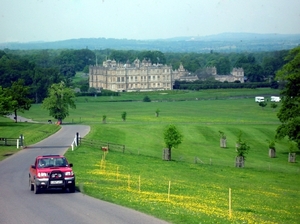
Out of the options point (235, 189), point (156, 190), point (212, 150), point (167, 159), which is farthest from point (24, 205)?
point (212, 150)

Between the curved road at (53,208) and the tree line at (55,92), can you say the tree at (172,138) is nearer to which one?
the tree line at (55,92)

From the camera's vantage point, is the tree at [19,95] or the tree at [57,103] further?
the tree at [57,103]

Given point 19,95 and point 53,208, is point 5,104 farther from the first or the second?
point 53,208

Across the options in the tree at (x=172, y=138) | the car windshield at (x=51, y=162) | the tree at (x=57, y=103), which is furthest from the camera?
the tree at (x=57, y=103)

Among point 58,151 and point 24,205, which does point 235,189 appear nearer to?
point 24,205

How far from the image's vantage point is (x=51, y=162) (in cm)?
2495

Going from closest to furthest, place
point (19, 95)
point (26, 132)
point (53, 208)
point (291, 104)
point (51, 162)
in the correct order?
point (53, 208) → point (51, 162) → point (291, 104) → point (26, 132) → point (19, 95)

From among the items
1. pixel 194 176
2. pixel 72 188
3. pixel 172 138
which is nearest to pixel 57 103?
pixel 172 138

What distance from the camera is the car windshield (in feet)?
81.4

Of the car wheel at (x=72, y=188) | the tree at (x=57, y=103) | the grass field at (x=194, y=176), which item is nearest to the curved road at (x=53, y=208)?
the car wheel at (x=72, y=188)

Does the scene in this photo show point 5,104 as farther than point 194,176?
Yes

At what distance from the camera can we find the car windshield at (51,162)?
24797mm

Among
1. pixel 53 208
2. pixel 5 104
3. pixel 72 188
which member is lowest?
pixel 5 104

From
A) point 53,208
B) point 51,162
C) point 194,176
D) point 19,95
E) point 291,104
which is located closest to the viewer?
point 53,208
